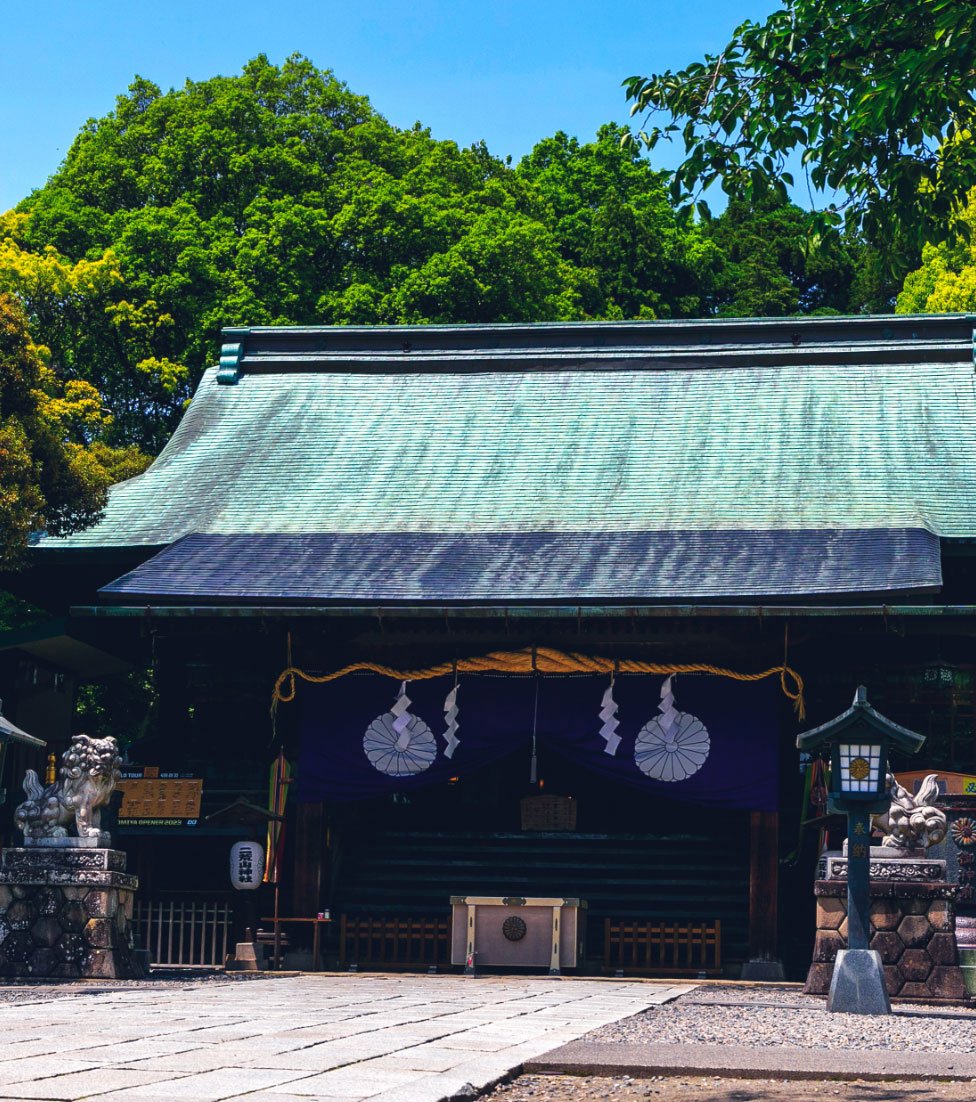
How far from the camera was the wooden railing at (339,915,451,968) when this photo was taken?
1927 cm

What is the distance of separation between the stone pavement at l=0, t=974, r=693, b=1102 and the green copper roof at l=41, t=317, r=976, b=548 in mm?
8092

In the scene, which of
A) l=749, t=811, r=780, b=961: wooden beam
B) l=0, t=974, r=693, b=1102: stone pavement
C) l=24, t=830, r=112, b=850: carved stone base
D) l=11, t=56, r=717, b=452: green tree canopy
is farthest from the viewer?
l=11, t=56, r=717, b=452: green tree canopy

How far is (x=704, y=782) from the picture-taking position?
19.2m

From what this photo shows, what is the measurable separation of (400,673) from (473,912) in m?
3.25

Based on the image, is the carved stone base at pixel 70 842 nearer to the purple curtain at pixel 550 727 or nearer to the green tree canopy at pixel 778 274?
the purple curtain at pixel 550 727

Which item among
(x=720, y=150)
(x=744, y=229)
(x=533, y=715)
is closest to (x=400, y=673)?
(x=533, y=715)

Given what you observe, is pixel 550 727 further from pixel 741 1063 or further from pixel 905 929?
pixel 741 1063

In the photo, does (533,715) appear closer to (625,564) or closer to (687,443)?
(625,564)

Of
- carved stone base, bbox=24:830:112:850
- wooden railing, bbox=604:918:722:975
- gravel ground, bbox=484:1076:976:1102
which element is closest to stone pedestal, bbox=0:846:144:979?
carved stone base, bbox=24:830:112:850

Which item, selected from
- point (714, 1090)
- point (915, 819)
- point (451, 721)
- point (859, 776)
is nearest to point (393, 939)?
point (451, 721)

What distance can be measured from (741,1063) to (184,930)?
523 inches

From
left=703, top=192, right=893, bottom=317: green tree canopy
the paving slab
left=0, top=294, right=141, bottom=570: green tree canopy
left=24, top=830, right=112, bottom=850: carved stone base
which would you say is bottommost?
the paving slab

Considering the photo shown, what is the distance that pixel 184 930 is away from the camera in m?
20.8

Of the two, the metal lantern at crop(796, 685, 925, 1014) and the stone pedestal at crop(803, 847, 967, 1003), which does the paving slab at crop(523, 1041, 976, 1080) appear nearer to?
the metal lantern at crop(796, 685, 925, 1014)
